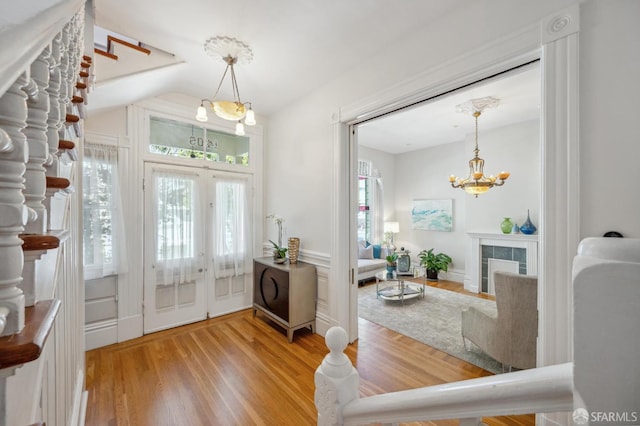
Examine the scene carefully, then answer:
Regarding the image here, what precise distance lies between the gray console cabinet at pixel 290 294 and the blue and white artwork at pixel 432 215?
401cm

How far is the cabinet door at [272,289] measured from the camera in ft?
9.68

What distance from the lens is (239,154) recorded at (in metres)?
3.84

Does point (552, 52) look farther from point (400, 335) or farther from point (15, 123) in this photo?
point (400, 335)

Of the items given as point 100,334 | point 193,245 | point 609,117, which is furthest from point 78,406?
point 609,117

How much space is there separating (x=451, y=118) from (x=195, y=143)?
4.01 meters

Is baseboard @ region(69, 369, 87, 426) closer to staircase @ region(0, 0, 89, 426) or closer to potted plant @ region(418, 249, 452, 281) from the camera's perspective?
staircase @ region(0, 0, 89, 426)

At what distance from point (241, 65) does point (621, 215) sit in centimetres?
312

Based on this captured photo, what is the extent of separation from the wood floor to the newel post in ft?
4.13

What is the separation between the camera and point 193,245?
3340 millimetres

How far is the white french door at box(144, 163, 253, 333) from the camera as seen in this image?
10.1 feet

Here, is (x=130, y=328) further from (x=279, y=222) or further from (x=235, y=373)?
(x=279, y=222)

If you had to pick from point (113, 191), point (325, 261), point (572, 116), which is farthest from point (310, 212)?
point (572, 116)

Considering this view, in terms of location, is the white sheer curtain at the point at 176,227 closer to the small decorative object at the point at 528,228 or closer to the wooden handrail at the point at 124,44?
the wooden handrail at the point at 124,44

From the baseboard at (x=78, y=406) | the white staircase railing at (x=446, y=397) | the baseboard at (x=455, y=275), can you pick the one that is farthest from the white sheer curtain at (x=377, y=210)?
the white staircase railing at (x=446, y=397)
